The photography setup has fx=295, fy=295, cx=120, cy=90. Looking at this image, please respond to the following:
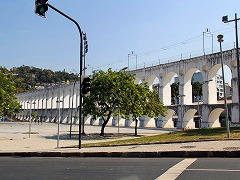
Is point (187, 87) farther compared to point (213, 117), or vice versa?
point (187, 87)

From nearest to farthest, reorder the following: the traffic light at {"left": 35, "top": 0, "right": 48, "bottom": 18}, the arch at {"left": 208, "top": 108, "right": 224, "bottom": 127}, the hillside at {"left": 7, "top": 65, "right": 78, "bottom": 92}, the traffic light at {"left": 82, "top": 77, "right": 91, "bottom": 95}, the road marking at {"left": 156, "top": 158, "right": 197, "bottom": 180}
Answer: the road marking at {"left": 156, "top": 158, "right": 197, "bottom": 180} → the traffic light at {"left": 35, "top": 0, "right": 48, "bottom": 18} → the traffic light at {"left": 82, "top": 77, "right": 91, "bottom": 95} → the arch at {"left": 208, "top": 108, "right": 224, "bottom": 127} → the hillside at {"left": 7, "top": 65, "right": 78, "bottom": 92}

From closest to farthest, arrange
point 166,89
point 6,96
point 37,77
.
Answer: point 6,96
point 166,89
point 37,77

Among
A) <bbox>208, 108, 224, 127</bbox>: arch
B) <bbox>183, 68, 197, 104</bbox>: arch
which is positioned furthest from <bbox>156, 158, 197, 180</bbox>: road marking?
<bbox>183, 68, 197, 104</bbox>: arch

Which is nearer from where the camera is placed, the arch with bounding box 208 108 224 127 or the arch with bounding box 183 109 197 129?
the arch with bounding box 208 108 224 127

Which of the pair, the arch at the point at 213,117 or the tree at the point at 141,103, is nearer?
the tree at the point at 141,103

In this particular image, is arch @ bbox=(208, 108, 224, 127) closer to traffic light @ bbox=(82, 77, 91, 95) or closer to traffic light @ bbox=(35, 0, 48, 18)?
traffic light @ bbox=(82, 77, 91, 95)

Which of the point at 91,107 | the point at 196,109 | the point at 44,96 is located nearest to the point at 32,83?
the point at 44,96

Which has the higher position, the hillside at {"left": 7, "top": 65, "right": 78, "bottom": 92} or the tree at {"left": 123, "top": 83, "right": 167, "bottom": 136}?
the hillside at {"left": 7, "top": 65, "right": 78, "bottom": 92}

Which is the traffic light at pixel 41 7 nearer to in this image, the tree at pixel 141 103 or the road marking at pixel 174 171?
the road marking at pixel 174 171

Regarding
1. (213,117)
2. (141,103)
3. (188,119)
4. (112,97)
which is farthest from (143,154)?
(188,119)

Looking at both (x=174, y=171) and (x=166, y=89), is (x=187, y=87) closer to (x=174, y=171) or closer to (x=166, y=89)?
(x=166, y=89)

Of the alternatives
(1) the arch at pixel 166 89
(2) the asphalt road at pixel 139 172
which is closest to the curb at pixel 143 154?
(2) the asphalt road at pixel 139 172

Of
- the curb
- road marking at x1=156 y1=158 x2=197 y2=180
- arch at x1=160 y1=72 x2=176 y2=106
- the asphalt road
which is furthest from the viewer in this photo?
arch at x1=160 y1=72 x2=176 y2=106

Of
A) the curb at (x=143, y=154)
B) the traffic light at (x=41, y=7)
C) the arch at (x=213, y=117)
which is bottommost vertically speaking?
the curb at (x=143, y=154)
